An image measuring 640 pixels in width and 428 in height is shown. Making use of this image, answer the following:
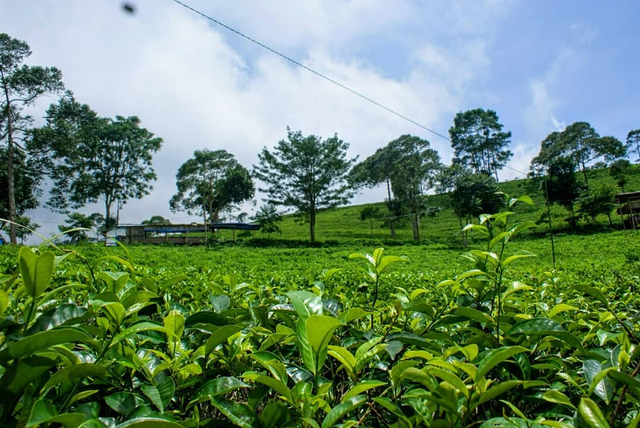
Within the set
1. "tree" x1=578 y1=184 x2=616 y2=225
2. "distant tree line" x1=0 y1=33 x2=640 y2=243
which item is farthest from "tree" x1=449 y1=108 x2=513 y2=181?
"tree" x1=578 y1=184 x2=616 y2=225

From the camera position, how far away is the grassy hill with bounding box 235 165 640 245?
21.8 m

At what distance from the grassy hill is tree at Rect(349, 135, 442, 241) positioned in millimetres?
1383

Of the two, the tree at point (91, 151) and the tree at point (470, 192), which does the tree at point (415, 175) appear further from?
the tree at point (91, 151)

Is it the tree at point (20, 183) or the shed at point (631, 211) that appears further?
the tree at point (20, 183)

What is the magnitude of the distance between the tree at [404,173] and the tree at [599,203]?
8.70 meters

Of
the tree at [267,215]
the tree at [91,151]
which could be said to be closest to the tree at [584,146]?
the tree at [267,215]

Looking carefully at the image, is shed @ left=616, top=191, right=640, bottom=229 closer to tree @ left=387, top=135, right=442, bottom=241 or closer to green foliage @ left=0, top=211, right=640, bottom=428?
tree @ left=387, top=135, right=442, bottom=241

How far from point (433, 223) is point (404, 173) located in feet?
17.9

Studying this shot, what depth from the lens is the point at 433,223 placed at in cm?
2814

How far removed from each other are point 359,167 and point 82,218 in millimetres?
20577

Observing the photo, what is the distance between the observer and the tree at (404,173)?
25234mm

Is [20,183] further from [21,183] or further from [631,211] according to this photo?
[631,211]

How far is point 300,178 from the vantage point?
23781 mm

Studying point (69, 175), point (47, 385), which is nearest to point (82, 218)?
point (69, 175)
